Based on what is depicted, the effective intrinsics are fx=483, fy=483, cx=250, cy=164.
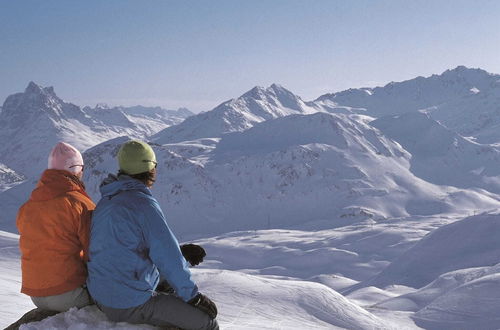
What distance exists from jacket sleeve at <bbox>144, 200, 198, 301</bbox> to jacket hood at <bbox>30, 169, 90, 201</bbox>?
1294 mm

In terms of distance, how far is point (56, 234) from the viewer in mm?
5945

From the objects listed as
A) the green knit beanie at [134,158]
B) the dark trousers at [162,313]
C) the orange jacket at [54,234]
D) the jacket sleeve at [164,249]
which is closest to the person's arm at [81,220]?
the orange jacket at [54,234]

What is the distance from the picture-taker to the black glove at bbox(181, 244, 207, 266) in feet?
22.3

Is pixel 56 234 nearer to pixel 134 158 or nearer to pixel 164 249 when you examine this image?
pixel 134 158

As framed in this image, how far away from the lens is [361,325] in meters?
23.6

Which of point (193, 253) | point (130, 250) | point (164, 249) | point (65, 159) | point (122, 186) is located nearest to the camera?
point (164, 249)

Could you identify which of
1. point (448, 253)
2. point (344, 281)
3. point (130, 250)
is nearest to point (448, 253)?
point (448, 253)

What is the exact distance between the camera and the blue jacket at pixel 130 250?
215 inches

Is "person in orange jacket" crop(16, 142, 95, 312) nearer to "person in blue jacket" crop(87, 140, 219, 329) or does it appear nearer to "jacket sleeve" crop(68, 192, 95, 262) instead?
"jacket sleeve" crop(68, 192, 95, 262)

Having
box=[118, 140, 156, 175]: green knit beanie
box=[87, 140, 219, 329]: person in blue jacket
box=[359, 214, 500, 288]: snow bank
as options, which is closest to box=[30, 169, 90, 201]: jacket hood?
box=[87, 140, 219, 329]: person in blue jacket

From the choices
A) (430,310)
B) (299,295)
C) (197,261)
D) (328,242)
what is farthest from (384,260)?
(197,261)

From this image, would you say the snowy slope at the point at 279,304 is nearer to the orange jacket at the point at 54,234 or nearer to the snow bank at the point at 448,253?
the orange jacket at the point at 54,234

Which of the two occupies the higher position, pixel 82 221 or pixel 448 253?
pixel 82 221

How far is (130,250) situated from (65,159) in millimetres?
1655
